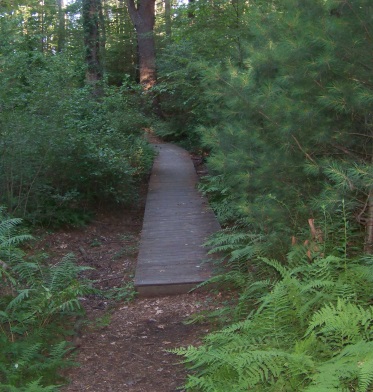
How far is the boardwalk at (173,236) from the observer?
7.00m

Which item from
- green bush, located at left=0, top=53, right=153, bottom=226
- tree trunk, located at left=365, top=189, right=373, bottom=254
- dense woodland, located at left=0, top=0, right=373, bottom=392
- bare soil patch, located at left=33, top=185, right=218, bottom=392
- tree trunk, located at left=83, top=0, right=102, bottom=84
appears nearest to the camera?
dense woodland, located at left=0, top=0, right=373, bottom=392

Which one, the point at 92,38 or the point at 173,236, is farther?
the point at 92,38

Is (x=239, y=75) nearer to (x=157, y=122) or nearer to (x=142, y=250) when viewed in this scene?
(x=142, y=250)

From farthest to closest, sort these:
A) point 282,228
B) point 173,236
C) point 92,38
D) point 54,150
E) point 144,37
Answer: point 144,37 < point 92,38 < point 54,150 < point 173,236 < point 282,228

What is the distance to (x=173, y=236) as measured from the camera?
9.02 meters

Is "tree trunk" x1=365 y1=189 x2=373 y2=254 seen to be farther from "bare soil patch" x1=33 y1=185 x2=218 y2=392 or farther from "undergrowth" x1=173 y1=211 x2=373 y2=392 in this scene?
"bare soil patch" x1=33 y1=185 x2=218 y2=392

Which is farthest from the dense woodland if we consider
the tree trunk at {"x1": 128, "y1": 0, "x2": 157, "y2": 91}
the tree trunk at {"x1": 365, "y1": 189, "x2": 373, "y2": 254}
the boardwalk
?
the tree trunk at {"x1": 128, "y1": 0, "x2": 157, "y2": 91}

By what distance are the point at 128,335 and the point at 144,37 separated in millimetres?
20699

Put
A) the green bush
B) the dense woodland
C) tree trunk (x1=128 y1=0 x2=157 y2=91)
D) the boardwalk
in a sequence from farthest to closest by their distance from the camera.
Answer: tree trunk (x1=128 y1=0 x2=157 y2=91)
the green bush
the boardwalk
the dense woodland

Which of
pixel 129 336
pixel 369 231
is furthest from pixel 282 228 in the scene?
pixel 129 336

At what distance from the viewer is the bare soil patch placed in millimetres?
4859

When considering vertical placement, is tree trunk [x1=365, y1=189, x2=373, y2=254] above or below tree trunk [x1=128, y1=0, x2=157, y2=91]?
below

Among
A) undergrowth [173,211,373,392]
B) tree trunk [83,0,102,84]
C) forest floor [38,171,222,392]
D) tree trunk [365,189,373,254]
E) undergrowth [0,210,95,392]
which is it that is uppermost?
tree trunk [83,0,102,84]

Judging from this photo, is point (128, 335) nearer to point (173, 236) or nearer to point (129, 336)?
point (129, 336)
